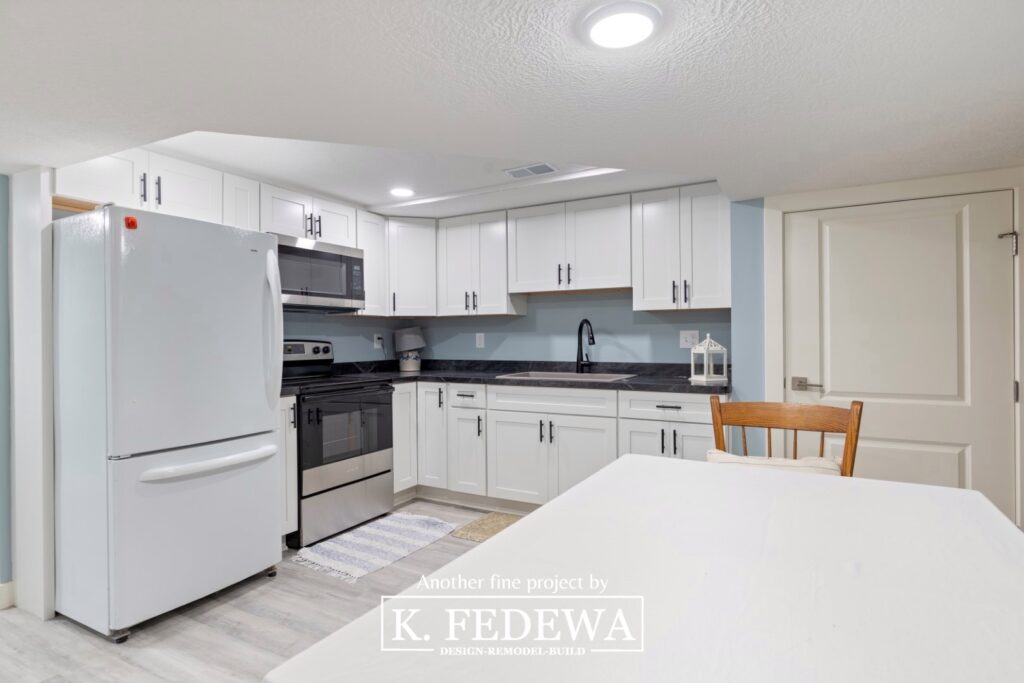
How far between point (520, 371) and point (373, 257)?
4.48 ft

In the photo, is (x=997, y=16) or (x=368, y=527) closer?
(x=997, y=16)


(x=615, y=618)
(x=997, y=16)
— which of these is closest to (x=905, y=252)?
(x=997, y=16)

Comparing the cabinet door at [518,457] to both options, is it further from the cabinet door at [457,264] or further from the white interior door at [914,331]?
the white interior door at [914,331]

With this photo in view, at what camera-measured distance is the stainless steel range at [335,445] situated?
2.98m

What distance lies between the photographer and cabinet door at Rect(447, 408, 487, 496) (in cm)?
357

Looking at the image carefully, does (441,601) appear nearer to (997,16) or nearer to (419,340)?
(997,16)

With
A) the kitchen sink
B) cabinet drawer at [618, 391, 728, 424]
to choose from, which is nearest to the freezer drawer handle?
the kitchen sink

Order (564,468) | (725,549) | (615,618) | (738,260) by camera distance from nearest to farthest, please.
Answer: (615,618) → (725,549) → (738,260) → (564,468)

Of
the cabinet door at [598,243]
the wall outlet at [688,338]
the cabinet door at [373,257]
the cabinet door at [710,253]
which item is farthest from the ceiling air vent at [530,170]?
the wall outlet at [688,338]

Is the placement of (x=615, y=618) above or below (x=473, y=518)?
above

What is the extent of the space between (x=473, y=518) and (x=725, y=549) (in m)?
2.80

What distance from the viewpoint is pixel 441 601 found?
706mm

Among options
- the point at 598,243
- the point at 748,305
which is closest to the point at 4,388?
the point at 598,243

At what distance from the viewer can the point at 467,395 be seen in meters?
3.60
